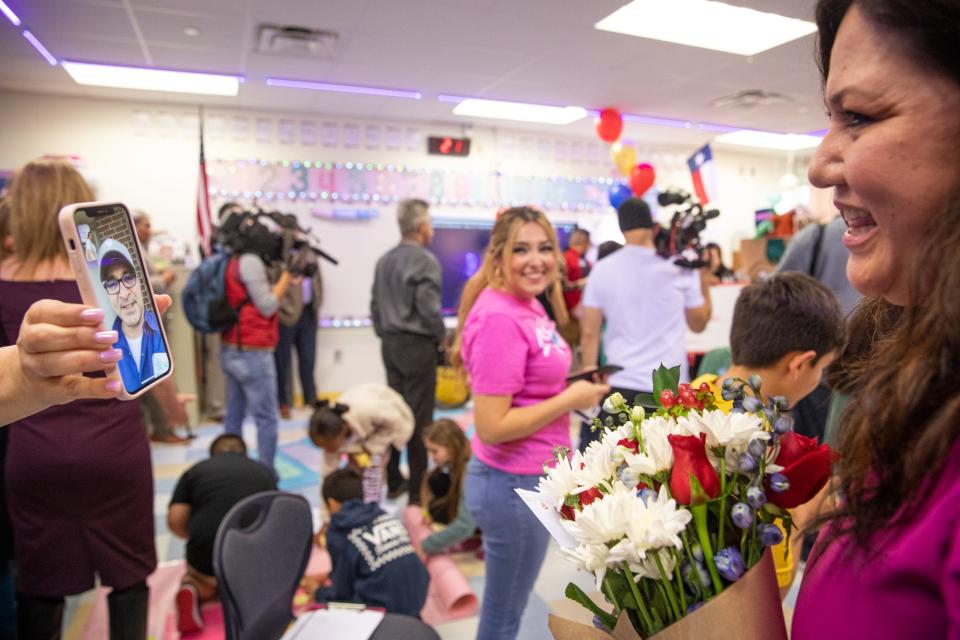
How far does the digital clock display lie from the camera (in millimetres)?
7289

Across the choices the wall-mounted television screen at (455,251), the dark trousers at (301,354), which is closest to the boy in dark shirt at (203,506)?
the dark trousers at (301,354)

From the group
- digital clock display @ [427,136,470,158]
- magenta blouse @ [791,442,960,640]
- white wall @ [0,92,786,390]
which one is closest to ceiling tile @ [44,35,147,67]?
white wall @ [0,92,786,390]

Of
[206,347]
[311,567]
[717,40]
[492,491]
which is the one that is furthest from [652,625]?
[206,347]

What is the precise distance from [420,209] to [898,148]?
3.47 meters

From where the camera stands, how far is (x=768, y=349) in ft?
4.95

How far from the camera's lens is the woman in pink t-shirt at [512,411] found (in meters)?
1.74

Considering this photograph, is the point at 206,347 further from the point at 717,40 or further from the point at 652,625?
the point at 652,625

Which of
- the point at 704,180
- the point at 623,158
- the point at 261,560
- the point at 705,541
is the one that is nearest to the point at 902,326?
the point at 705,541

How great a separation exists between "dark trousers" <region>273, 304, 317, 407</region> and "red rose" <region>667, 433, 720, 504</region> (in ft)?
19.9

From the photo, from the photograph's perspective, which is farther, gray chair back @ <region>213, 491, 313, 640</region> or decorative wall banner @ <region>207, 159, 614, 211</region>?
decorative wall banner @ <region>207, 159, 614, 211</region>

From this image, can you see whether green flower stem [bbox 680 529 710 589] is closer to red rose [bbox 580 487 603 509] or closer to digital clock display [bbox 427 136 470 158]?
red rose [bbox 580 487 603 509]

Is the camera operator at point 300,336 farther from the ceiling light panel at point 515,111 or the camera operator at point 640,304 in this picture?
the camera operator at point 640,304

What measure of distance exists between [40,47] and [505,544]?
5.18 metres

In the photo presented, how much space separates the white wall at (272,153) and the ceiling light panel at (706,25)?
170 centimetres
